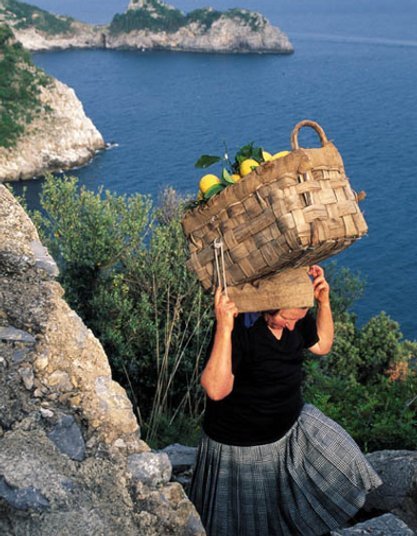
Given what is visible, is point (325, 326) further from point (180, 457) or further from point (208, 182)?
point (180, 457)

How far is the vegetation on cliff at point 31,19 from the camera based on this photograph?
420 feet

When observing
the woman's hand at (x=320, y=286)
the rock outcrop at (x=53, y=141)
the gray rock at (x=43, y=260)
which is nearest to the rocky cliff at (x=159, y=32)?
the rock outcrop at (x=53, y=141)

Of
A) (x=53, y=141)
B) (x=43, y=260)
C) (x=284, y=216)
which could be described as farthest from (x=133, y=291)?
(x=53, y=141)

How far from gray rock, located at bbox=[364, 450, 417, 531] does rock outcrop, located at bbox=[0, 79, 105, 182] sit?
204ft

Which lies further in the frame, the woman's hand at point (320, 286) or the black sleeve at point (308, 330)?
the woman's hand at point (320, 286)

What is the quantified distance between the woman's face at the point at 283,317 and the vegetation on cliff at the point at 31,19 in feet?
440

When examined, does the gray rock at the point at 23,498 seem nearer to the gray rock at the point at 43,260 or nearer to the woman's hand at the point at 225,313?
the woman's hand at the point at 225,313

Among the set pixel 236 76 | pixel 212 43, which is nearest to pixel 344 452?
pixel 236 76

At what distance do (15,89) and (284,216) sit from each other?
74293 millimetres

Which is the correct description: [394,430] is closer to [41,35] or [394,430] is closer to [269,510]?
[269,510]

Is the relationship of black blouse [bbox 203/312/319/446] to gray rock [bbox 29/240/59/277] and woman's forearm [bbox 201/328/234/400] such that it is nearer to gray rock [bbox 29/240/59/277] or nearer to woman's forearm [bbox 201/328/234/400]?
woman's forearm [bbox 201/328/234/400]

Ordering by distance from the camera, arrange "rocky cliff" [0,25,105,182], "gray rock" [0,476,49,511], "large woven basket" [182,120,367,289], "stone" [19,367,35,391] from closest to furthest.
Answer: "gray rock" [0,476,49,511] → "large woven basket" [182,120,367,289] → "stone" [19,367,35,391] → "rocky cliff" [0,25,105,182]

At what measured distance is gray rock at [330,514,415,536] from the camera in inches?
194

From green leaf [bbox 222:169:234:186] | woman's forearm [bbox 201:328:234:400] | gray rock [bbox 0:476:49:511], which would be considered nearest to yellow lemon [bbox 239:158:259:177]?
green leaf [bbox 222:169:234:186]
